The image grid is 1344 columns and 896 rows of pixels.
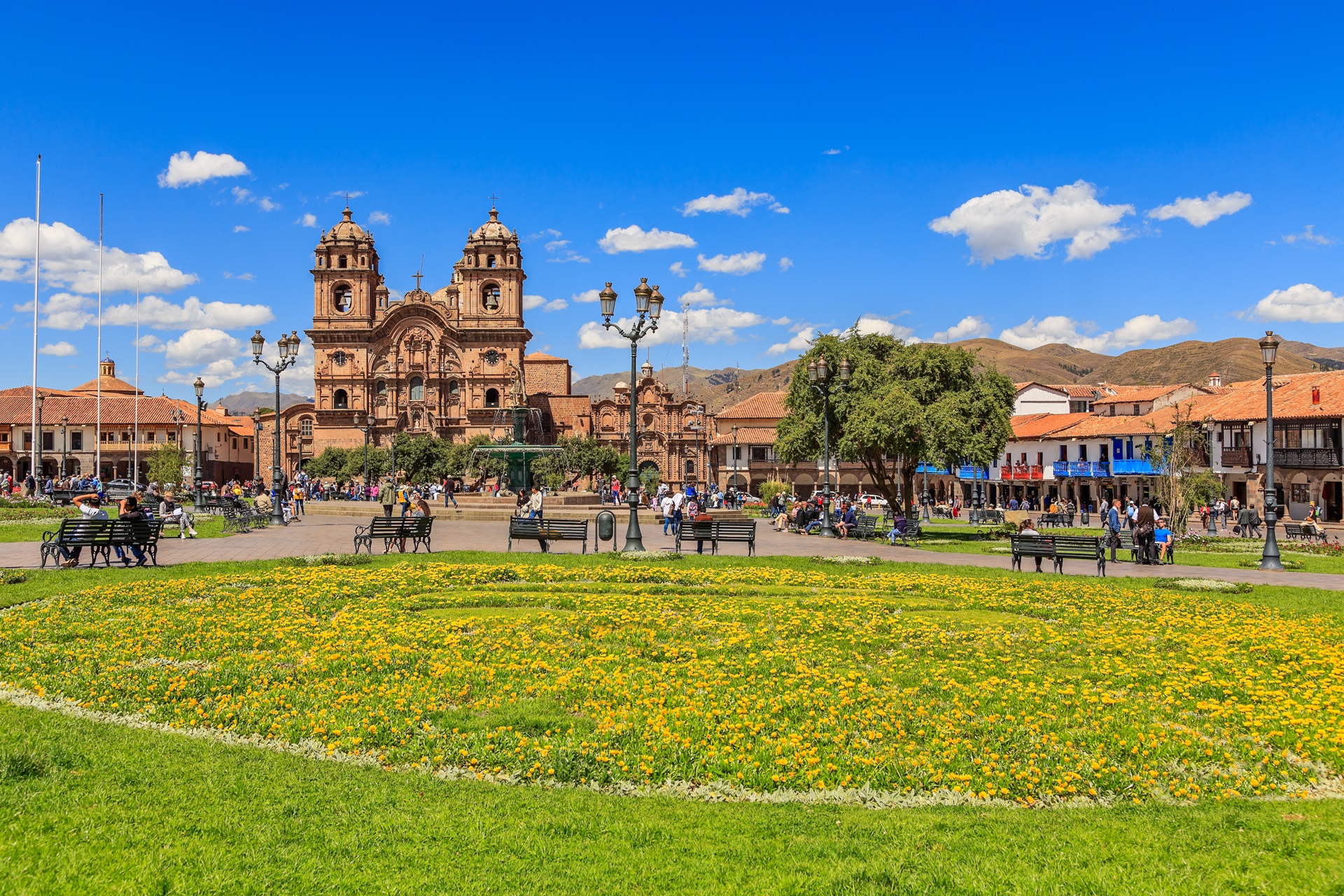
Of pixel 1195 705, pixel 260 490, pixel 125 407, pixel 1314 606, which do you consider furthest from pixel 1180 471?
pixel 125 407

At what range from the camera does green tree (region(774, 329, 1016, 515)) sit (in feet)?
99.9

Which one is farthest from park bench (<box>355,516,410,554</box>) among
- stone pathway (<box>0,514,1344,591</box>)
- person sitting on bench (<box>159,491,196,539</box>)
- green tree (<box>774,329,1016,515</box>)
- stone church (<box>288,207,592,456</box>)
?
stone church (<box>288,207,592,456</box>)

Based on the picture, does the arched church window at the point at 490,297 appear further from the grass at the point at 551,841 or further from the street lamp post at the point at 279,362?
the grass at the point at 551,841

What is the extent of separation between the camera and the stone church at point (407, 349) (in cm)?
8269

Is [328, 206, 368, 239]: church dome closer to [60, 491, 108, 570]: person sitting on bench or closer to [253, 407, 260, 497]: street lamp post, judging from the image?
[253, 407, 260, 497]: street lamp post

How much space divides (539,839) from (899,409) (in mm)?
26895

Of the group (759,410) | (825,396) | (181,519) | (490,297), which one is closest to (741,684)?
(825,396)

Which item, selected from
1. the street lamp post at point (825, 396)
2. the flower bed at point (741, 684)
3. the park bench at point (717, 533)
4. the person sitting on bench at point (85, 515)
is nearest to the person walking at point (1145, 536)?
the flower bed at point (741, 684)

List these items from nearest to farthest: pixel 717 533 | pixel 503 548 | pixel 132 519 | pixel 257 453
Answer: pixel 132 519 → pixel 717 533 → pixel 503 548 → pixel 257 453

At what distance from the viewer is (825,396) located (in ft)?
92.0

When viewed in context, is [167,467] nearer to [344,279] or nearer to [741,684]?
[344,279]

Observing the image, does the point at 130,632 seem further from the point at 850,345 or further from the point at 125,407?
the point at 125,407

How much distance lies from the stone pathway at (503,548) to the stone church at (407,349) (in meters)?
51.3

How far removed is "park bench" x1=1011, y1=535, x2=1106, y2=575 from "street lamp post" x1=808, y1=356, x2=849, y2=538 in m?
7.99
